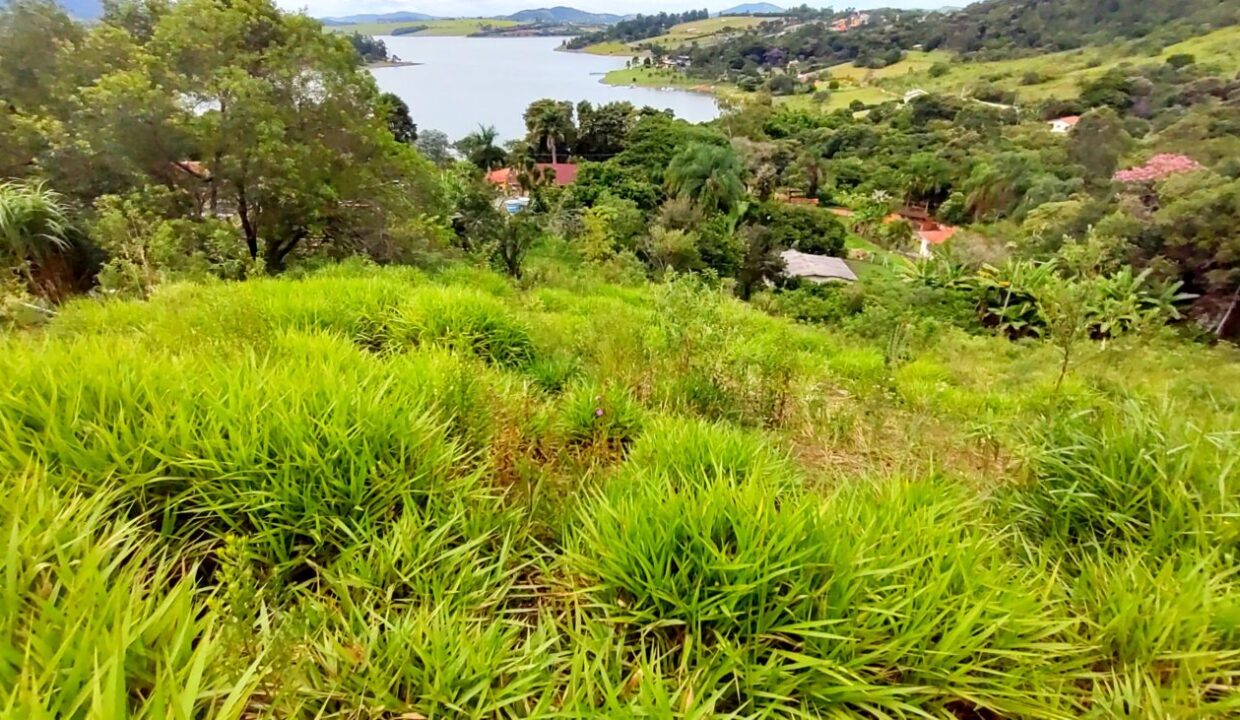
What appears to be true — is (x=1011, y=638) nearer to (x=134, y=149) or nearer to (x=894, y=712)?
(x=894, y=712)

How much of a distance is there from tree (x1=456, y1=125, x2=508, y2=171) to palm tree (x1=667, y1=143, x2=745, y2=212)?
419 inches

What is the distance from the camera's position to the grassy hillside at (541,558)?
40.3 inches

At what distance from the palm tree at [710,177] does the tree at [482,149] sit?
1064 cm

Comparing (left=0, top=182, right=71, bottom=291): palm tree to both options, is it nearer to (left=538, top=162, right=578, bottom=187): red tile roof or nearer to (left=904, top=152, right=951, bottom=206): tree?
(left=538, top=162, right=578, bottom=187): red tile roof

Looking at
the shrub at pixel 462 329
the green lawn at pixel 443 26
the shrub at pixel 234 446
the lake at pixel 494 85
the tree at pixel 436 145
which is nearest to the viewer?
the shrub at pixel 234 446

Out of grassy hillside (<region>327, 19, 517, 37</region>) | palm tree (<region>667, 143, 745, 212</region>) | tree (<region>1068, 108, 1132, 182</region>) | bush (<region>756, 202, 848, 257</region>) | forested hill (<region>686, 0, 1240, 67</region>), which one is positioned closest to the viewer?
bush (<region>756, 202, 848, 257</region>)

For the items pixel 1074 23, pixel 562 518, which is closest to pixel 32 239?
pixel 562 518

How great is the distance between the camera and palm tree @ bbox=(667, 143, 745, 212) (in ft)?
81.0

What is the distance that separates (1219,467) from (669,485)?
1.53 meters

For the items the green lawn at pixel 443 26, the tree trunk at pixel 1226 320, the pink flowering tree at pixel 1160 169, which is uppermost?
the green lawn at pixel 443 26

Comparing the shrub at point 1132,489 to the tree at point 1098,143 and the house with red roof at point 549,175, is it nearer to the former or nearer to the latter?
the house with red roof at point 549,175

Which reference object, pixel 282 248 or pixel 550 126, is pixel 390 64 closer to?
pixel 550 126

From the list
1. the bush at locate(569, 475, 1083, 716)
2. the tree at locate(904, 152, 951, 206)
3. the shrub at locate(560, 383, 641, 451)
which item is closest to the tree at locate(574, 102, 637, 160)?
the tree at locate(904, 152, 951, 206)

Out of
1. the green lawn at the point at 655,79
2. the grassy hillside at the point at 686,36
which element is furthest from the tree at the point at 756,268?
the grassy hillside at the point at 686,36
